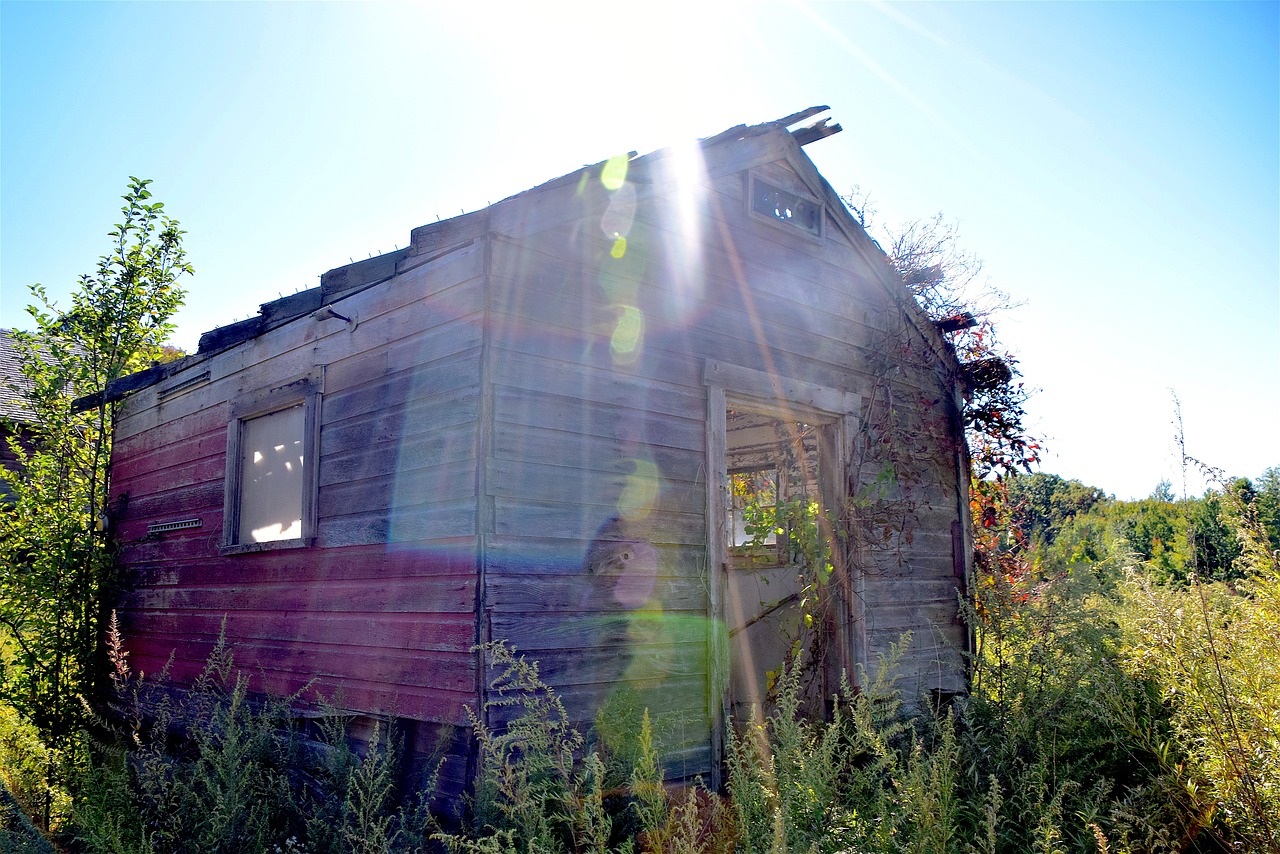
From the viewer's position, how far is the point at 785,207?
248 inches

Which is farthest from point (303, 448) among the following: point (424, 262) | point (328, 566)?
point (424, 262)

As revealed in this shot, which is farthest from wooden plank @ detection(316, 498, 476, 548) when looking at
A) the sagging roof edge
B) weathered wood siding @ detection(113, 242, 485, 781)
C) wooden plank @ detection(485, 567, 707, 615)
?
the sagging roof edge

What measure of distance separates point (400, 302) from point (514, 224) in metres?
0.94

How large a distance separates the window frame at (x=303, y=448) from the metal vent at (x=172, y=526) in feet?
2.03

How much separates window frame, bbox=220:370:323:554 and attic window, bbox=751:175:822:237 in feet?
10.8

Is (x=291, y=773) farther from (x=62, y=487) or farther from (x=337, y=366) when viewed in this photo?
(x=62, y=487)

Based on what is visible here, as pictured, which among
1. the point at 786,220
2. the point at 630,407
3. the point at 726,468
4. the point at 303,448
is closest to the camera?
the point at 630,407

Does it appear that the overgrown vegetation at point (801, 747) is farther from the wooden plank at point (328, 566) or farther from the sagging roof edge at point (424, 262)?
the wooden plank at point (328, 566)

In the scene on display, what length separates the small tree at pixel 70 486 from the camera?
22.7 ft

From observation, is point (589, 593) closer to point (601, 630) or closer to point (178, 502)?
point (601, 630)

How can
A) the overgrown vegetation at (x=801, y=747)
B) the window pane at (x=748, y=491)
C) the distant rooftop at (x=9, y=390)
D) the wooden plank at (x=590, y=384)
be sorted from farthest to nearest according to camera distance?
the distant rooftop at (x=9, y=390), the window pane at (x=748, y=491), the wooden plank at (x=590, y=384), the overgrown vegetation at (x=801, y=747)

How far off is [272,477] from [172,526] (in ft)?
5.25

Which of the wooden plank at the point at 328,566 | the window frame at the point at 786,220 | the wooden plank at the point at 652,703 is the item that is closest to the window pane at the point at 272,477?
the wooden plank at the point at 328,566

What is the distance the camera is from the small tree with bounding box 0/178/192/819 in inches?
272
